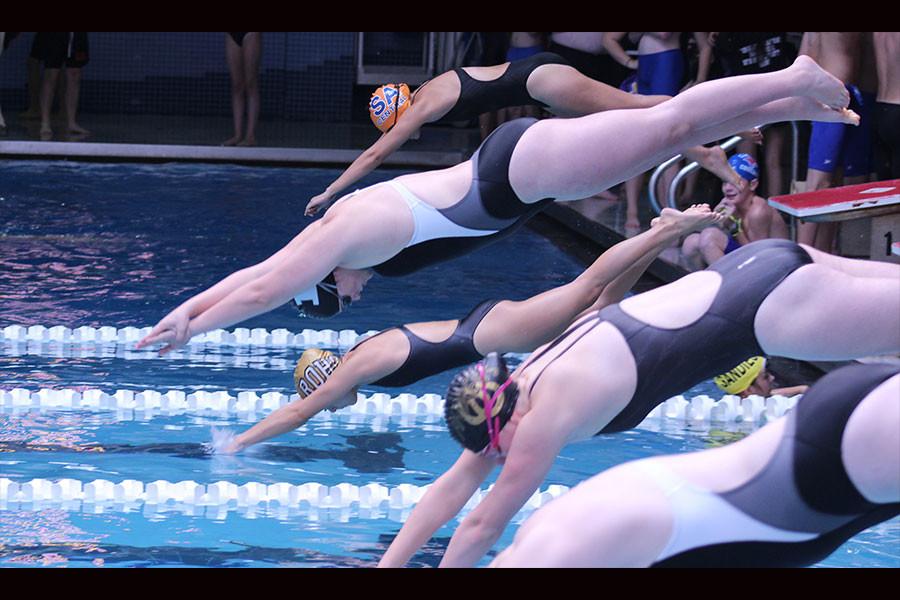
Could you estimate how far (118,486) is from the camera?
4098mm

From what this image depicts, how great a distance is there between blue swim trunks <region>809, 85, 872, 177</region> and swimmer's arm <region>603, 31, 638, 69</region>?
2.36 m

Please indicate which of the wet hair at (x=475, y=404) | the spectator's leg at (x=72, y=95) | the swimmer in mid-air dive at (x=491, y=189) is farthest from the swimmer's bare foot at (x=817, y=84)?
the spectator's leg at (x=72, y=95)

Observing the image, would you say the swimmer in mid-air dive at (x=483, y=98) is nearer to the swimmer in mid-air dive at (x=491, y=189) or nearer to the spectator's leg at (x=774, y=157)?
the swimmer in mid-air dive at (x=491, y=189)

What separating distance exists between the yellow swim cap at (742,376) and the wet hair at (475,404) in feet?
6.62

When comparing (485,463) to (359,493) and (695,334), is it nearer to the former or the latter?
(695,334)

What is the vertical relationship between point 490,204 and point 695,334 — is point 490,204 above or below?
above

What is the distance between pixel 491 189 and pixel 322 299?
26.1 inches

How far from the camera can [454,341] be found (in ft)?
14.1

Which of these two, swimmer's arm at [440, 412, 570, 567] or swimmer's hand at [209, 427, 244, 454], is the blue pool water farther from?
swimmer's arm at [440, 412, 570, 567]

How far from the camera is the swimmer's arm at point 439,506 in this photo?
316 cm

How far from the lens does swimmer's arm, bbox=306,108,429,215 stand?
14.5 feet

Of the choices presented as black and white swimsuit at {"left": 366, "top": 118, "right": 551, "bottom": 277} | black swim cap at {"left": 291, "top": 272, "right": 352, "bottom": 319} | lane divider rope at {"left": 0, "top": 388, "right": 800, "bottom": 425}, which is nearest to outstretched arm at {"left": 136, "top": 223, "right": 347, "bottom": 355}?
black swim cap at {"left": 291, "top": 272, "right": 352, "bottom": 319}
